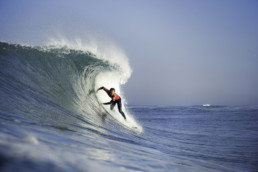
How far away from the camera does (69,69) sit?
9.81 m

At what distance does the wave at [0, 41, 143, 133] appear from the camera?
448 centimetres

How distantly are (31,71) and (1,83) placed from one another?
6.93 ft

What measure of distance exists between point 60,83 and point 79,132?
4.77m

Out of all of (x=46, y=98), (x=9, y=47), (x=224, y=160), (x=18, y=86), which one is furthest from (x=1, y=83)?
(x=224, y=160)

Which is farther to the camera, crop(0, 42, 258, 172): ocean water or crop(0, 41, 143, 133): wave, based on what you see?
crop(0, 41, 143, 133): wave

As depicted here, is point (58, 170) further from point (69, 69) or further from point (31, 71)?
point (69, 69)

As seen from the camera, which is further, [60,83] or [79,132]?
[60,83]

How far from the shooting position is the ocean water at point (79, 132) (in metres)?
1.52

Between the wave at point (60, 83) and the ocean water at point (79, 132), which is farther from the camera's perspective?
the wave at point (60, 83)

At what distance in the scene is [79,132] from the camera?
3.42 m

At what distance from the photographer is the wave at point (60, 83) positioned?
4.48 metres

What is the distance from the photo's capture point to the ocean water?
1525 mm

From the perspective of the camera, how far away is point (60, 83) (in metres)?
7.77

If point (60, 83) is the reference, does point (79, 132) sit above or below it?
below
